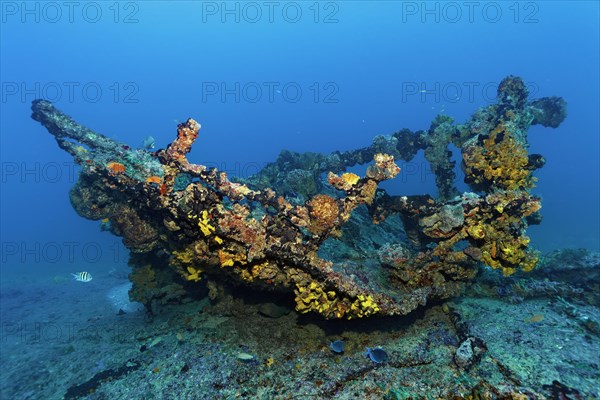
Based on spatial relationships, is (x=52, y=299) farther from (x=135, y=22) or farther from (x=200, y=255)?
(x=135, y=22)

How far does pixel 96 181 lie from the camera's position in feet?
30.0

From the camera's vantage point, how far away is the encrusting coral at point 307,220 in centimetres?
649

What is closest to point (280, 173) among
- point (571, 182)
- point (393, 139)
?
point (393, 139)

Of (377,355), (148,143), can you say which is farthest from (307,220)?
(148,143)

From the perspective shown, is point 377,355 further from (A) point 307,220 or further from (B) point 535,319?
(B) point 535,319

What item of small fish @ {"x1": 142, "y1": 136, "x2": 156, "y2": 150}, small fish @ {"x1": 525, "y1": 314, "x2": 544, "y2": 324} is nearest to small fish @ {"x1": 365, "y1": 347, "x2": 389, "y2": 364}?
small fish @ {"x1": 525, "y1": 314, "x2": 544, "y2": 324}

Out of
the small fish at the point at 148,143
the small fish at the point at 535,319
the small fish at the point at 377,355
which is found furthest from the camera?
the small fish at the point at 148,143

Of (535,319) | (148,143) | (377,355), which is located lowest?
(377,355)

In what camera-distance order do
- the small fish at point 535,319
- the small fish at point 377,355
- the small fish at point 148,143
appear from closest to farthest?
the small fish at point 377,355 → the small fish at point 535,319 → the small fish at point 148,143

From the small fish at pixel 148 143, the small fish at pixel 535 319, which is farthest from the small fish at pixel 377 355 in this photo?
the small fish at pixel 148 143

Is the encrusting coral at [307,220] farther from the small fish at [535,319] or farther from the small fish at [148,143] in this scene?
the small fish at [535,319]

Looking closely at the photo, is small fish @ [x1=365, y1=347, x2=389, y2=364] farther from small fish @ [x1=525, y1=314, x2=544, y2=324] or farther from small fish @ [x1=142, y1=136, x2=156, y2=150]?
small fish @ [x1=142, y1=136, x2=156, y2=150]

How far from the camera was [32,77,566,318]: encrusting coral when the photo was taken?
6.49 meters

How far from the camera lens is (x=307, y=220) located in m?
6.70
